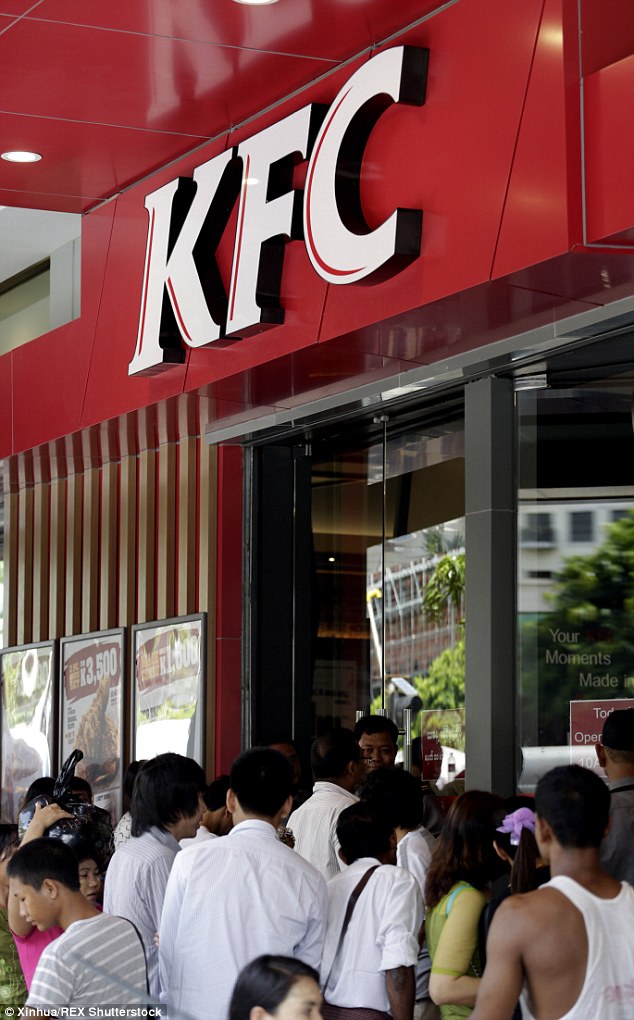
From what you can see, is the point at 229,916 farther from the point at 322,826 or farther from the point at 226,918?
the point at 322,826

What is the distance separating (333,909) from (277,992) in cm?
143

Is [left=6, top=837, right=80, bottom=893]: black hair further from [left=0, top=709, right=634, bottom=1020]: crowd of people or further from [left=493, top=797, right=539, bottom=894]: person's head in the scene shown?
[left=493, top=797, right=539, bottom=894]: person's head

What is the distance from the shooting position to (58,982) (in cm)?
357

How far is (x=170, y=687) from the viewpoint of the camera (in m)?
9.38

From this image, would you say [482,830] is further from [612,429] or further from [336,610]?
[336,610]

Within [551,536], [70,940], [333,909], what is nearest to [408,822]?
[333,909]

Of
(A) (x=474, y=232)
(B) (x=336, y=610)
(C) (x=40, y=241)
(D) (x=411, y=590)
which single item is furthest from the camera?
(C) (x=40, y=241)

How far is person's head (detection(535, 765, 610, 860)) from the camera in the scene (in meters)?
3.43

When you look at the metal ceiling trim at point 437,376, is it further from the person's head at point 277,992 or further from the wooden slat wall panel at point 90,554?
the person's head at point 277,992

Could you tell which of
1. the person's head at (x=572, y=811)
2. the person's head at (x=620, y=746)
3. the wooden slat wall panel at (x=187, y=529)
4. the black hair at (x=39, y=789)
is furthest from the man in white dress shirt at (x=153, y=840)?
the wooden slat wall panel at (x=187, y=529)

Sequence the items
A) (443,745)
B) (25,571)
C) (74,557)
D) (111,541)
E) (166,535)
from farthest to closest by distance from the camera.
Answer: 1. (25,571)
2. (74,557)
3. (111,541)
4. (166,535)
5. (443,745)

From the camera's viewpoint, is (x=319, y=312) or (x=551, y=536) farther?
(x=551, y=536)

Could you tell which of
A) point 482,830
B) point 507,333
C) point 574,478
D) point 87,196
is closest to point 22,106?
point 87,196

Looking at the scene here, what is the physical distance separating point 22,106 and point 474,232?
2966 mm
